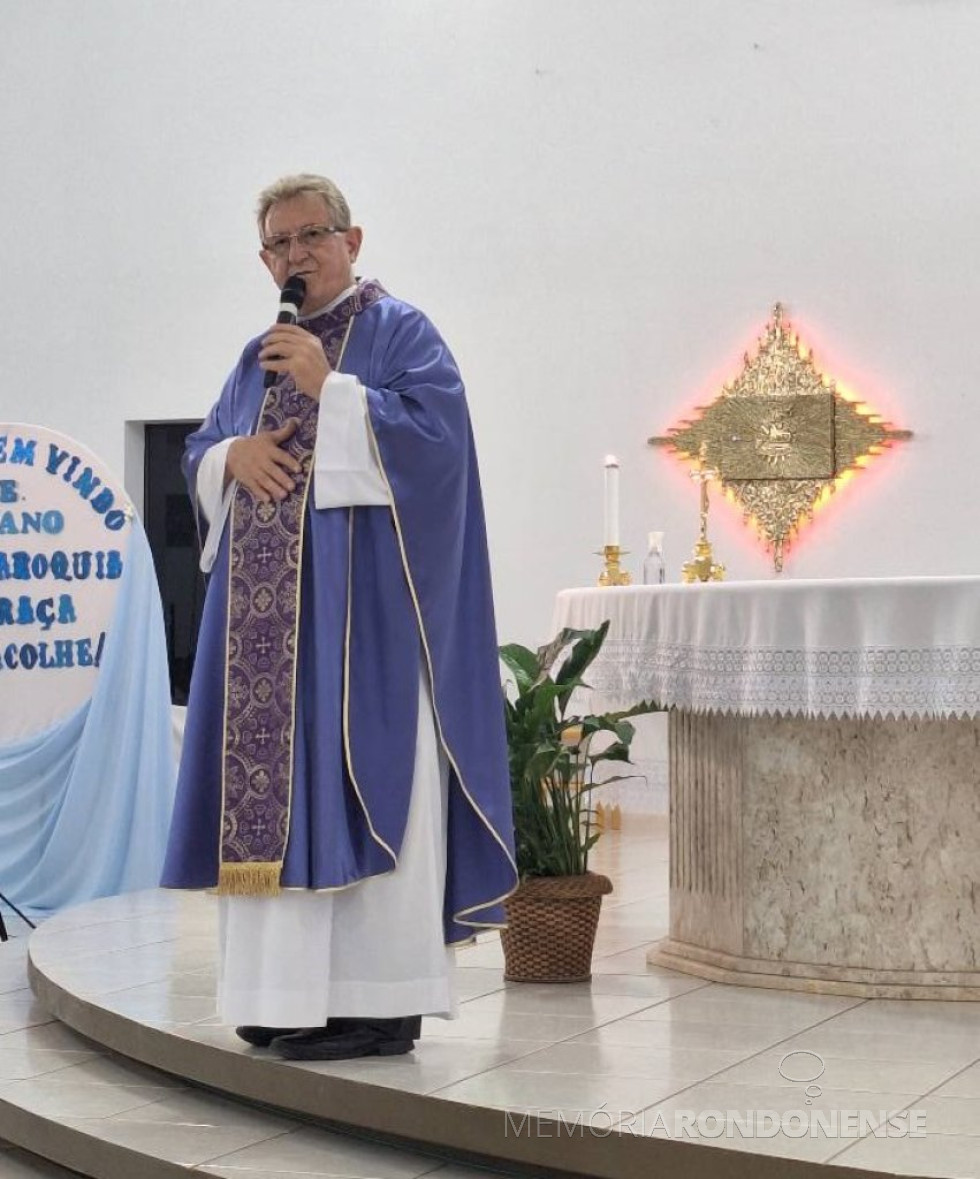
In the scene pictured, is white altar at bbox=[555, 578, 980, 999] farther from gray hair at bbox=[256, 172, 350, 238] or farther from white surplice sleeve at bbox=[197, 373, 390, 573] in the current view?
gray hair at bbox=[256, 172, 350, 238]

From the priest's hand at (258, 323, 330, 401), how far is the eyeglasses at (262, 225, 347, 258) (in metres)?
0.18

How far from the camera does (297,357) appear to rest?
3182 millimetres

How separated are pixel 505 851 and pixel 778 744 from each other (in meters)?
0.92

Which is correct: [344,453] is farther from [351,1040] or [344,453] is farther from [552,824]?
[552,824]

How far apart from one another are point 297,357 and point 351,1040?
1265mm

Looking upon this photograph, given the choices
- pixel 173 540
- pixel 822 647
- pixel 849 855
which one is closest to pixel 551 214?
pixel 173 540

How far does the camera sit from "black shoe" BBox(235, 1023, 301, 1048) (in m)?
3.28

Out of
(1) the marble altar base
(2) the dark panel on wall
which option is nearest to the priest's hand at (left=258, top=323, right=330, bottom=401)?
(1) the marble altar base

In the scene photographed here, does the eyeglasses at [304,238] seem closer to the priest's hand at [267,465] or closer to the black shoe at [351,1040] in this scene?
the priest's hand at [267,465]

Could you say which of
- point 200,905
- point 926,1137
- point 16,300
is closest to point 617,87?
point 16,300

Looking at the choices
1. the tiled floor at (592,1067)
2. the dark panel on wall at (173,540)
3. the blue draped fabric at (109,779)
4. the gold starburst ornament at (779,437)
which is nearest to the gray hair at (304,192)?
the tiled floor at (592,1067)

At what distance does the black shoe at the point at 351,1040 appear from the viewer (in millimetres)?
3182

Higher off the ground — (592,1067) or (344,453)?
(344,453)

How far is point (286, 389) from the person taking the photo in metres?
3.37
